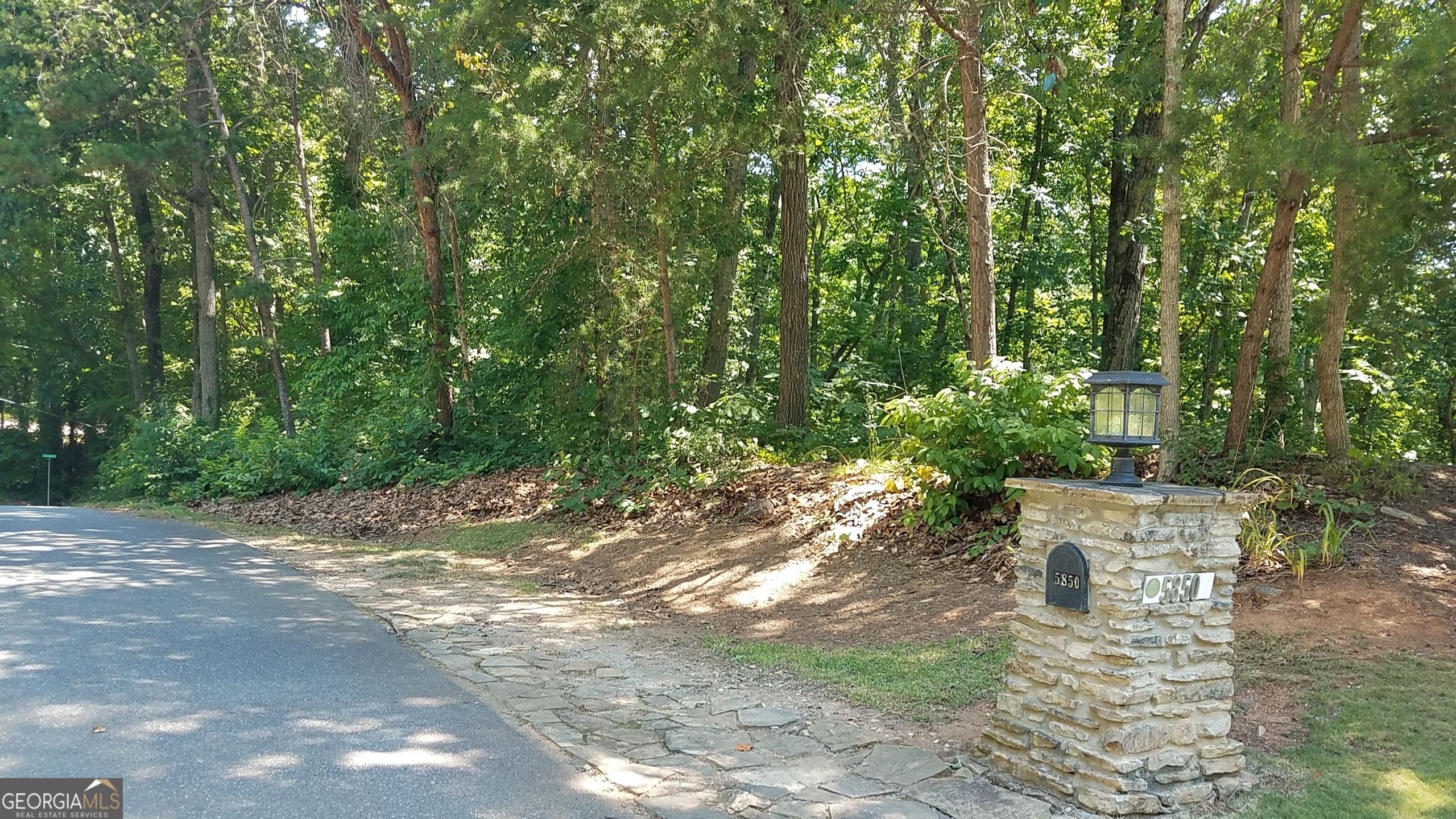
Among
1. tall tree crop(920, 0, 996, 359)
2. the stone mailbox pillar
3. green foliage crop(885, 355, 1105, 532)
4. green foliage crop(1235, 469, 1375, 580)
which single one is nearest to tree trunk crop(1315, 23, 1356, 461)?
green foliage crop(1235, 469, 1375, 580)

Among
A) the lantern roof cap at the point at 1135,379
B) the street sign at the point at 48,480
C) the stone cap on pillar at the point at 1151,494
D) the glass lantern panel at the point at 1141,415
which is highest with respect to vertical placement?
the lantern roof cap at the point at 1135,379

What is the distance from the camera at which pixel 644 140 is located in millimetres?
11883

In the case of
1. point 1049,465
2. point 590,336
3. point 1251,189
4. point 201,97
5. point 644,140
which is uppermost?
point 201,97

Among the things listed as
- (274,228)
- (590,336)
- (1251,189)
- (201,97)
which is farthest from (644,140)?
(274,228)

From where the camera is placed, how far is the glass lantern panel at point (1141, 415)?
13.7 feet

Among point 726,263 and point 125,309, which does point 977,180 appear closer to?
point 726,263

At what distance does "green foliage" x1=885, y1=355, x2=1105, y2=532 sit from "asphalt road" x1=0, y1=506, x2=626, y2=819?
468 cm

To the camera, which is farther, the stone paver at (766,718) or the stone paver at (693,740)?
the stone paver at (766,718)

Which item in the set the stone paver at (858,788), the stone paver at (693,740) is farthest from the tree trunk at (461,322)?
the stone paver at (858,788)

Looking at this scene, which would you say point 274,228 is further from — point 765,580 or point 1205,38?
point 1205,38

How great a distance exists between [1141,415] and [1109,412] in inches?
5.4

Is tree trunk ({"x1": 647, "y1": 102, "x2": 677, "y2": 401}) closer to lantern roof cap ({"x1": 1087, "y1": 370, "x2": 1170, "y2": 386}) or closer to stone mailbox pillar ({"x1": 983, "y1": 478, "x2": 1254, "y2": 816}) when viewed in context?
lantern roof cap ({"x1": 1087, "y1": 370, "x2": 1170, "y2": 386})

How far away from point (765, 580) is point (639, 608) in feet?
3.96

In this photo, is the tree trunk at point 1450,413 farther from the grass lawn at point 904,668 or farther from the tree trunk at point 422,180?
the tree trunk at point 422,180
